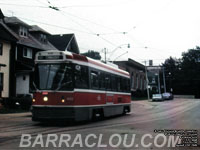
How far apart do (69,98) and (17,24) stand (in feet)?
78.0

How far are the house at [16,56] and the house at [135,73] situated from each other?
1236 inches

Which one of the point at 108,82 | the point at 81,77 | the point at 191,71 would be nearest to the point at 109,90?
the point at 108,82

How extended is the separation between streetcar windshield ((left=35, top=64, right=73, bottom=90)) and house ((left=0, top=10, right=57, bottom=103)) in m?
15.6

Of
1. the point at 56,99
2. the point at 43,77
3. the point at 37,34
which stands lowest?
the point at 56,99

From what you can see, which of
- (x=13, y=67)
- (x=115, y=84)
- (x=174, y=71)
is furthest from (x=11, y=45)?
(x=174, y=71)

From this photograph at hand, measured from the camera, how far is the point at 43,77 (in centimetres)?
1466

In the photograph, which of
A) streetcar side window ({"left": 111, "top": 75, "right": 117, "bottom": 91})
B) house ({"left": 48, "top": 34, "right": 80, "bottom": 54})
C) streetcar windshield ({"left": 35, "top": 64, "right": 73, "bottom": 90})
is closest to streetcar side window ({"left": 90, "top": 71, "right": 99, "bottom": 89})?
streetcar windshield ({"left": 35, "top": 64, "right": 73, "bottom": 90})

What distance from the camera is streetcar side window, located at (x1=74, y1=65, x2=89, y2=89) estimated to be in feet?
49.0

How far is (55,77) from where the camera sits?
47.6ft

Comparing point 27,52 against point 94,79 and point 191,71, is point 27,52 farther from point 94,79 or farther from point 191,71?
point 191,71

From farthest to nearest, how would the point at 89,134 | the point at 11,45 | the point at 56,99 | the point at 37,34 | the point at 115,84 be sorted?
the point at 37,34 → the point at 11,45 → the point at 115,84 → the point at 56,99 → the point at 89,134

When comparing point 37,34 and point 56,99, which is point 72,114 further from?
point 37,34

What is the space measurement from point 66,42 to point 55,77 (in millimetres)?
32168

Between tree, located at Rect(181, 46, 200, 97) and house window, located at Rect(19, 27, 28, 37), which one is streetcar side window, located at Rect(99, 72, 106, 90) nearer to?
house window, located at Rect(19, 27, 28, 37)
